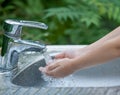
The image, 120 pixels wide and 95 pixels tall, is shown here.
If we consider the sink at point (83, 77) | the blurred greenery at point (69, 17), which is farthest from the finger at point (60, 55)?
the blurred greenery at point (69, 17)

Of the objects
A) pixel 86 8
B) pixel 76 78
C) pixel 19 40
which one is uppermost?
pixel 19 40

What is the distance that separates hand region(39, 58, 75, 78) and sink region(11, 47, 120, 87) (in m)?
0.15

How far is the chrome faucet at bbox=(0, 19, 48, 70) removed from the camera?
110 cm

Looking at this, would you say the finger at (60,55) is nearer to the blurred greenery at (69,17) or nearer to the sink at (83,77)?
the sink at (83,77)

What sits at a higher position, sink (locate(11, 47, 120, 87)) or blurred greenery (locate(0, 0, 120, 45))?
sink (locate(11, 47, 120, 87))

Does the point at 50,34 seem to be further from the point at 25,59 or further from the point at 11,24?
the point at 11,24

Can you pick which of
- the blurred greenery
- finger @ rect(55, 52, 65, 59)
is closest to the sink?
finger @ rect(55, 52, 65, 59)

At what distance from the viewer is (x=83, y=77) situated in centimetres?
127

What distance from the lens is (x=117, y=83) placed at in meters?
1.24

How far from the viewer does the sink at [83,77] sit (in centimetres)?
122

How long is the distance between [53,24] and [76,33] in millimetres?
159

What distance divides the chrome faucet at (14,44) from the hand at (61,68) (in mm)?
91

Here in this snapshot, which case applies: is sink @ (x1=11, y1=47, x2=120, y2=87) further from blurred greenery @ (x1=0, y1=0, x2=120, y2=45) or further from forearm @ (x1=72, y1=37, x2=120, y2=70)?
blurred greenery @ (x1=0, y1=0, x2=120, y2=45)

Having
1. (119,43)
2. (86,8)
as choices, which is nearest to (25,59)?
(119,43)
